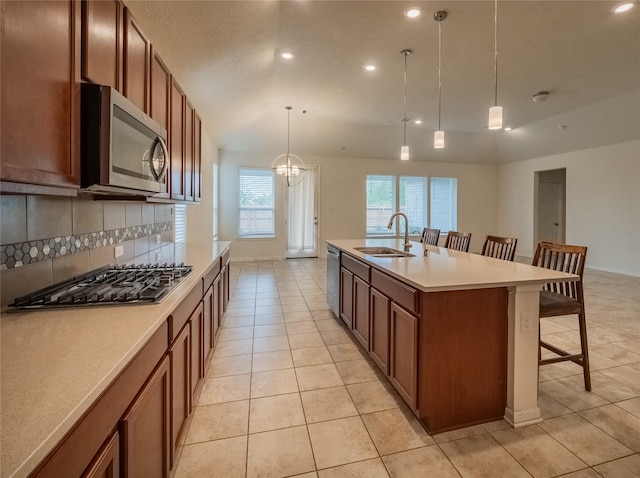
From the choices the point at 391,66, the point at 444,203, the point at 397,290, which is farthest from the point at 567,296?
the point at 444,203

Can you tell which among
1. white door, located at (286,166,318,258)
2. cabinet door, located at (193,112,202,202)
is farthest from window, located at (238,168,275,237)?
cabinet door, located at (193,112,202,202)

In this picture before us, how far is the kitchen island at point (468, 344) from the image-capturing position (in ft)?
5.54

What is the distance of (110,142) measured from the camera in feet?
3.81

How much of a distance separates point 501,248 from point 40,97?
3086mm

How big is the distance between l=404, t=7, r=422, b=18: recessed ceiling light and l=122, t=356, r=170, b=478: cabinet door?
329cm

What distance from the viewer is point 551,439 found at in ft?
5.50

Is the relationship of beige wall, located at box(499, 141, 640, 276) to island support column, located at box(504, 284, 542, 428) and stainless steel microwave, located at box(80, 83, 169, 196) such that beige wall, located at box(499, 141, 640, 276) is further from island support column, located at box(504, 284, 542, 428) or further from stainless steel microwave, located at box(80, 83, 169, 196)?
stainless steel microwave, located at box(80, 83, 169, 196)

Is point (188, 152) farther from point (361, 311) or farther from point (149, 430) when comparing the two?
point (149, 430)

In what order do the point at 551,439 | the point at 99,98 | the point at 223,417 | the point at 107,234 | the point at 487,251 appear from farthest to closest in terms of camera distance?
1. the point at 487,251
2. the point at 107,234
3. the point at 223,417
4. the point at 551,439
5. the point at 99,98

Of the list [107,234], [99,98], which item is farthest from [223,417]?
[99,98]

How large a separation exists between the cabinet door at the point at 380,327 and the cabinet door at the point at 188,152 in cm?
194

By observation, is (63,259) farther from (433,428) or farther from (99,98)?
(433,428)

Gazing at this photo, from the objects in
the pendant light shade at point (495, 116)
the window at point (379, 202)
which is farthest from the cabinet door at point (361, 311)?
the window at point (379, 202)

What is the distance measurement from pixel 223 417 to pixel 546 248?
2.52m
